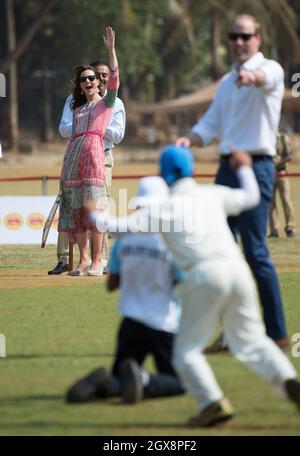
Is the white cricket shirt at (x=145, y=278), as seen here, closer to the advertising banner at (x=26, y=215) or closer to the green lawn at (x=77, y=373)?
the green lawn at (x=77, y=373)

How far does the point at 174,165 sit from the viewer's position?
694 centimetres

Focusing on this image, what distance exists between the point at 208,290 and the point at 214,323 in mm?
195

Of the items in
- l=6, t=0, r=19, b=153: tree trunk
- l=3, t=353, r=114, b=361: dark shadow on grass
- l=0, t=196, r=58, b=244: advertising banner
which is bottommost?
l=3, t=353, r=114, b=361: dark shadow on grass

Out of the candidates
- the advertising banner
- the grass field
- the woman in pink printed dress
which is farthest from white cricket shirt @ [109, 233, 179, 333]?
the advertising banner

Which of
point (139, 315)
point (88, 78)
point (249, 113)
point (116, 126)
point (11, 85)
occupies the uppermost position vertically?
point (11, 85)

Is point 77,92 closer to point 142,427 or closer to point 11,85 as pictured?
point 142,427

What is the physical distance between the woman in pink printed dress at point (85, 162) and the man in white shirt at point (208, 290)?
18.6ft

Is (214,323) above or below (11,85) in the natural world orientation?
below

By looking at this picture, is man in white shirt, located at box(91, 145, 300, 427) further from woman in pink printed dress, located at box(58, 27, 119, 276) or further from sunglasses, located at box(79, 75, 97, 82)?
sunglasses, located at box(79, 75, 97, 82)

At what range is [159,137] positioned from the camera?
78.8 metres

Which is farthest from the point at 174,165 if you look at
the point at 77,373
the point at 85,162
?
the point at 85,162

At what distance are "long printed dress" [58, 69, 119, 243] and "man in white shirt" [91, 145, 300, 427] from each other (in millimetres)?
5784

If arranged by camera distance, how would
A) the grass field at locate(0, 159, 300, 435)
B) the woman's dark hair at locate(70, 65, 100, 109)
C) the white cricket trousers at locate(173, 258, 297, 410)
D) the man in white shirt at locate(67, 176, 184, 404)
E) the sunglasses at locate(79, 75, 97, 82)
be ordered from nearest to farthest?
1. the white cricket trousers at locate(173, 258, 297, 410)
2. the grass field at locate(0, 159, 300, 435)
3. the man in white shirt at locate(67, 176, 184, 404)
4. the sunglasses at locate(79, 75, 97, 82)
5. the woman's dark hair at locate(70, 65, 100, 109)

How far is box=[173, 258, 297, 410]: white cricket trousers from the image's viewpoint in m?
6.57
